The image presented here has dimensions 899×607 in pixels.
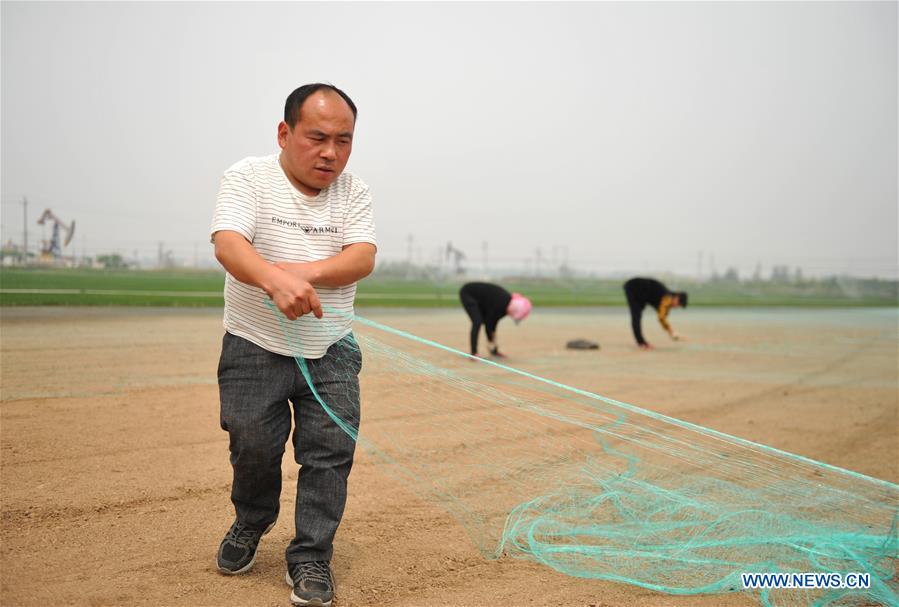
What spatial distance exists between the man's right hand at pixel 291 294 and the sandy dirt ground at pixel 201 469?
3.87 feet

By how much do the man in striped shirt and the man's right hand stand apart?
15 centimetres

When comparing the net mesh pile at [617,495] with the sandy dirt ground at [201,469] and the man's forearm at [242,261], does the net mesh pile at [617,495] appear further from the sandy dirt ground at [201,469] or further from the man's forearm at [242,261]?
the man's forearm at [242,261]

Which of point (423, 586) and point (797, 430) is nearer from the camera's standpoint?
point (423, 586)

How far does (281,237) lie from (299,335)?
0.40m

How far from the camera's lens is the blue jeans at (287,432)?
115 inches

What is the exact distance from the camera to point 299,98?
2.93m

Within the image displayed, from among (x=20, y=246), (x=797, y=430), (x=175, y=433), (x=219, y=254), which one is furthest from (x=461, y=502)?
(x=20, y=246)

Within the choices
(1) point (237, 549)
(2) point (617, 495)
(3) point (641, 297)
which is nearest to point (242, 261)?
(1) point (237, 549)

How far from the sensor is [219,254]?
2820 mm

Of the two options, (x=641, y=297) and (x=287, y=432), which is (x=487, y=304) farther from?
(x=287, y=432)

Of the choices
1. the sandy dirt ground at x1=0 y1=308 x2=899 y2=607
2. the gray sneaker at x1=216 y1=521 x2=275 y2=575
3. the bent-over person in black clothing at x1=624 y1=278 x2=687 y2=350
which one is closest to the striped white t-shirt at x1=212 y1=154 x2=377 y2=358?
the gray sneaker at x1=216 y1=521 x2=275 y2=575

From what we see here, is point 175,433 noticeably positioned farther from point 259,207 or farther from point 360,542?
point 259,207

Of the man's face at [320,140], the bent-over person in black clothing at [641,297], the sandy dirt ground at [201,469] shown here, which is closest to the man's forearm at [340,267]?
the man's face at [320,140]

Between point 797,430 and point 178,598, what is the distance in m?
5.71
